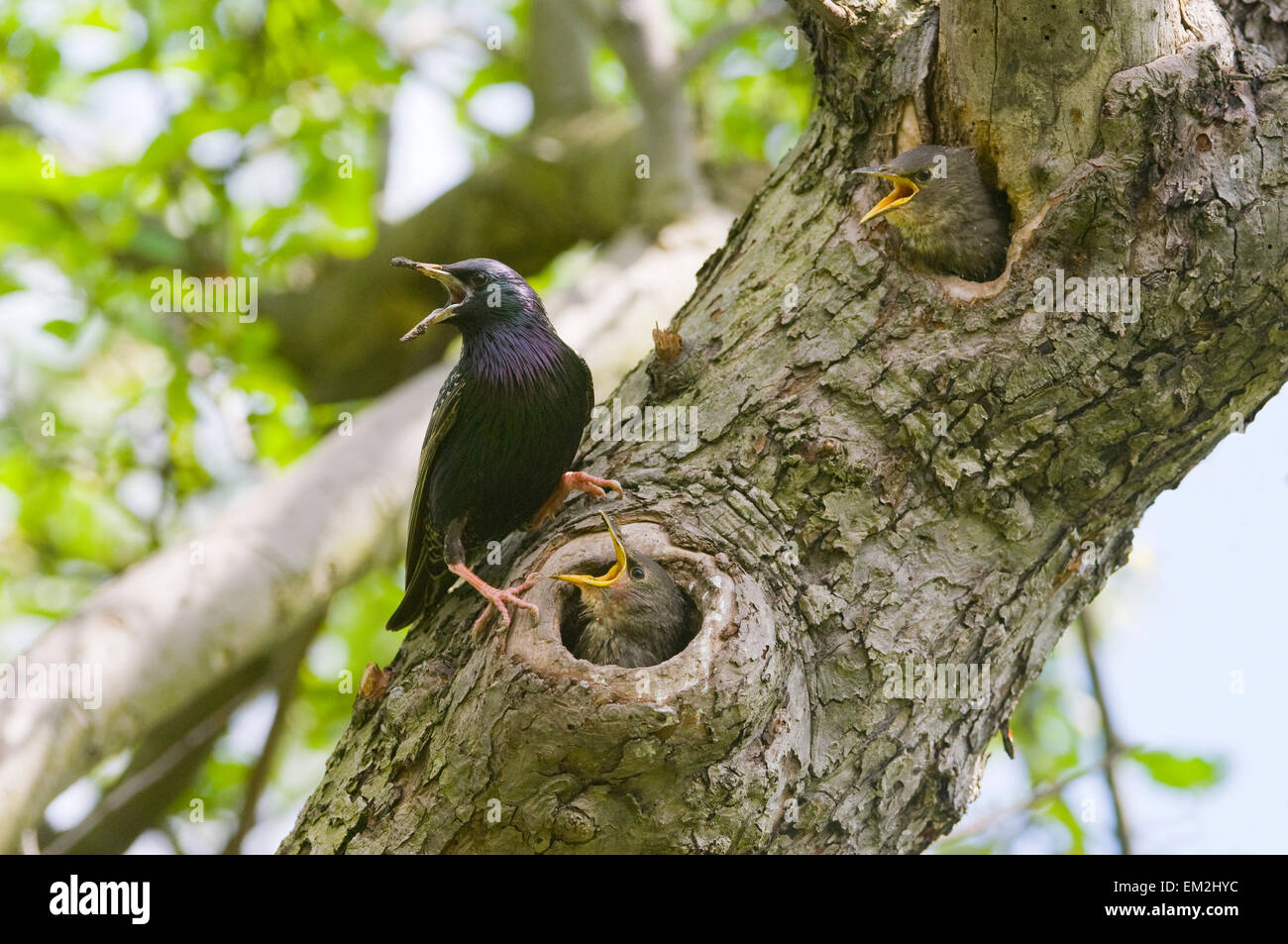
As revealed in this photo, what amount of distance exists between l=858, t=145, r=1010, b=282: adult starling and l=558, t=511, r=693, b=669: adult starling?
3.51ft

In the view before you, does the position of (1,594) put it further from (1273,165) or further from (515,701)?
(1273,165)

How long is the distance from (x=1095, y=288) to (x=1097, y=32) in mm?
633

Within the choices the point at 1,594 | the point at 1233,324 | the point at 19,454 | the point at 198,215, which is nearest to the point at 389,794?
the point at 1233,324

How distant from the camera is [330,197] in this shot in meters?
5.90

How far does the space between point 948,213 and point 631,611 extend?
125 cm

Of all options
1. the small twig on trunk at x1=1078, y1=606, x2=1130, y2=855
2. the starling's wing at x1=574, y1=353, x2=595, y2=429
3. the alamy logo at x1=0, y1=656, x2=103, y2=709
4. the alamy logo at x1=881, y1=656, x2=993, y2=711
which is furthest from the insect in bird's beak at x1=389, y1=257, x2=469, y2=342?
the small twig on trunk at x1=1078, y1=606, x2=1130, y2=855

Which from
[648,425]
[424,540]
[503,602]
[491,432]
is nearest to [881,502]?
[648,425]

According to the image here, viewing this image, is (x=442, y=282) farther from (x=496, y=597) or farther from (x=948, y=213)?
(x=948, y=213)

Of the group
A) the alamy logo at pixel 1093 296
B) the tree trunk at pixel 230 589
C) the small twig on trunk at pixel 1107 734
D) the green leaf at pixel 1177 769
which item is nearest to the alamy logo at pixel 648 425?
the alamy logo at pixel 1093 296

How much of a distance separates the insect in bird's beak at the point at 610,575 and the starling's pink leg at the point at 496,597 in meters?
0.10

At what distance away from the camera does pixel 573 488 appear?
3.08 m

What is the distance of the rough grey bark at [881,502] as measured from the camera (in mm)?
2475

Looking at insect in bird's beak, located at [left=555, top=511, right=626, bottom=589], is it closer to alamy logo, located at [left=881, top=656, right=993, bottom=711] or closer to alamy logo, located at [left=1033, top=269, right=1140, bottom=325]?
alamy logo, located at [left=881, top=656, right=993, bottom=711]
